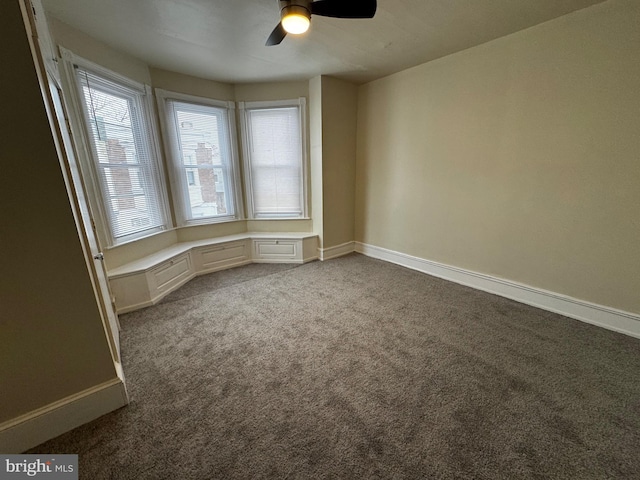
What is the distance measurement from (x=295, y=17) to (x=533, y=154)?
2468mm

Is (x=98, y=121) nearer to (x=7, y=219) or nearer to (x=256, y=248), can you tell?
(x=7, y=219)

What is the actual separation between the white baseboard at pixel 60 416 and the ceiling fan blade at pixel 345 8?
2.63 m

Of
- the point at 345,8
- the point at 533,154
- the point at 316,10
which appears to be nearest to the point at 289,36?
the point at 316,10

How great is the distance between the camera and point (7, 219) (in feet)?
3.80

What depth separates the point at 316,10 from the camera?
64.4 inches

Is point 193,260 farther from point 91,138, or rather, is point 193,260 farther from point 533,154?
point 533,154

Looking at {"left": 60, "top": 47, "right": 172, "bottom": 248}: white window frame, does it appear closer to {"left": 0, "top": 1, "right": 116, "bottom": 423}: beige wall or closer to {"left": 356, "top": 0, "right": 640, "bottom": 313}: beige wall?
{"left": 0, "top": 1, "right": 116, "bottom": 423}: beige wall

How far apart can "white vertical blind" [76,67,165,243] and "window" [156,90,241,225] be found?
29 centimetres

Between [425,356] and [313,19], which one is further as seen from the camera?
[313,19]

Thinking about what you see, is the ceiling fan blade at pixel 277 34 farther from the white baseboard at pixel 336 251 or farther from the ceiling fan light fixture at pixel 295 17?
the white baseboard at pixel 336 251

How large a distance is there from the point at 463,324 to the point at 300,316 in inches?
60.5

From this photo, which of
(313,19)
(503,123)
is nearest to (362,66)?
(313,19)

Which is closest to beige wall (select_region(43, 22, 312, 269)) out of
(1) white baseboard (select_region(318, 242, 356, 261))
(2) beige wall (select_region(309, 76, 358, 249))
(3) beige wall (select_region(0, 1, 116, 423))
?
(2) beige wall (select_region(309, 76, 358, 249))

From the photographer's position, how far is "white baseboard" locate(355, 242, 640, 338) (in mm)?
2188
